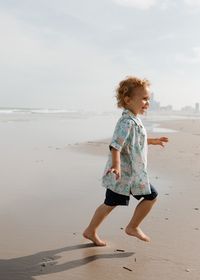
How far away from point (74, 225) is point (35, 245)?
25.5 inches

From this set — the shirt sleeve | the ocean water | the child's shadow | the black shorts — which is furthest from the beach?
the ocean water

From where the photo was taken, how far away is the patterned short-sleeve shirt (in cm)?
328

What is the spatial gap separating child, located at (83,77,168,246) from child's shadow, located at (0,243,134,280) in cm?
30

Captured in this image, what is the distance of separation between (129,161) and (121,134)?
244 millimetres

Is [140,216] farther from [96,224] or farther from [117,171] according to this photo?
[117,171]

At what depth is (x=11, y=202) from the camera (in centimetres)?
470

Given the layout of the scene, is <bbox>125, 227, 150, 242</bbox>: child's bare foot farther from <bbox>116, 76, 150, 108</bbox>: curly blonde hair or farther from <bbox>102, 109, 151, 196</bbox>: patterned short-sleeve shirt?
<bbox>116, 76, 150, 108</bbox>: curly blonde hair

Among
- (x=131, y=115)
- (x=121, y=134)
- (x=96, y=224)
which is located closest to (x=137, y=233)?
(x=96, y=224)

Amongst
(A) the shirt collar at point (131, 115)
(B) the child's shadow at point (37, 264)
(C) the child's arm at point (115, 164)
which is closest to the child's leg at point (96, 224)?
(B) the child's shadow at point (37, 264)

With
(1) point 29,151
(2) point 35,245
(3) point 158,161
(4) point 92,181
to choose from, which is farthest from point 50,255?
(1) point 29,151

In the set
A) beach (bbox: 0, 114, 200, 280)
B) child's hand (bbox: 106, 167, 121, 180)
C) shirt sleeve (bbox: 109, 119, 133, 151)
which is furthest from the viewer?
shirt sleeve (bbox: 109, 119, 133, 151)

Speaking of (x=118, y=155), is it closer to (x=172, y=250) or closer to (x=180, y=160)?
(x=172, y=250)

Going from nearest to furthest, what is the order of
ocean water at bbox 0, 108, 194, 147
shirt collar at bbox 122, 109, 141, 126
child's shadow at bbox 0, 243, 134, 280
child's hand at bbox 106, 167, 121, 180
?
child's shadow at bbox 0, 243, 134, 280, child's hand at bbox 106, 167, 121, 180, shirt collar at bbox 122, 109, 141, 126, ocean water at bbox 0, 108, 194, 147

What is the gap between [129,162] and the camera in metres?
3.34
